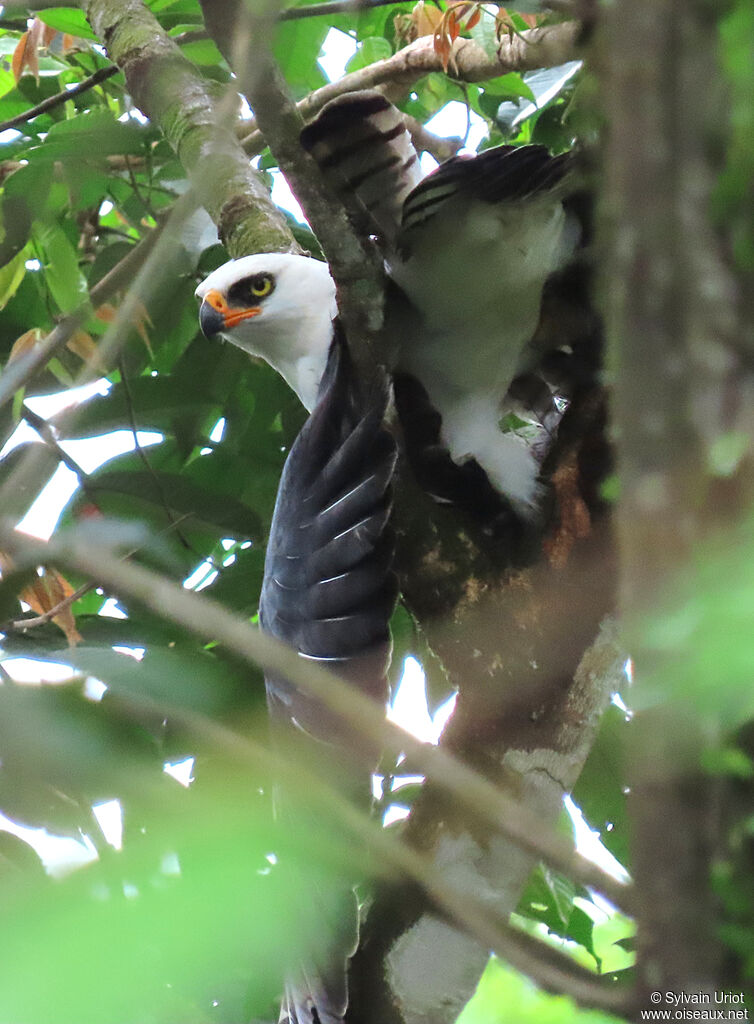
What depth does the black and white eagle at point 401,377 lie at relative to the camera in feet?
6.73

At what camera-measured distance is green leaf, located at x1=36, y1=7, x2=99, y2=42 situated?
305 cm

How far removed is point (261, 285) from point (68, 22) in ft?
3.53

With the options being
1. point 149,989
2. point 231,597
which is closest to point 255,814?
point 149,989

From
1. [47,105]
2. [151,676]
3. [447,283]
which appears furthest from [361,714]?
[47,105]

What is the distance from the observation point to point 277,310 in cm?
292

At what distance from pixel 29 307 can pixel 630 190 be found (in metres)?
2.63

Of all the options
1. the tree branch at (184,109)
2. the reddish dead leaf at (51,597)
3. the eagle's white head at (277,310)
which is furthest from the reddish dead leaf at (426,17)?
the reddish dead leaf at (51,597)

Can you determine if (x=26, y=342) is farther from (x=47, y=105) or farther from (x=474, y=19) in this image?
(x=474, y=19)

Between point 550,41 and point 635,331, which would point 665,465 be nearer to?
point 635,331

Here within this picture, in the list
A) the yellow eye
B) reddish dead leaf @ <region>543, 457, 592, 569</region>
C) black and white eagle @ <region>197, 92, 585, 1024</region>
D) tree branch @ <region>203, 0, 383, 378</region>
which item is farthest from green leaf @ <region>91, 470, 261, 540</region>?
reddish dead leaf @ <region>543, 457, 592, 569</region>

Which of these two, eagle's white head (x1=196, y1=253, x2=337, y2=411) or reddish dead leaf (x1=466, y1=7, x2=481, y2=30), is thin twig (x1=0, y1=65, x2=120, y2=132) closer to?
eagle's white head (x1=196, y1=253, x2=337, y2=411)

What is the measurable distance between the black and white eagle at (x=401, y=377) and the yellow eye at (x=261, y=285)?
0.09ft

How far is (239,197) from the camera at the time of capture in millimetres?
2996

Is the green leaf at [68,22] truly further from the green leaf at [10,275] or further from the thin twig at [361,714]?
the thin twig at [361,714]
